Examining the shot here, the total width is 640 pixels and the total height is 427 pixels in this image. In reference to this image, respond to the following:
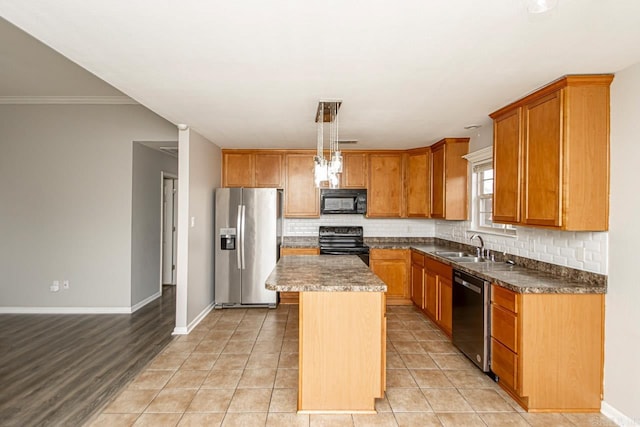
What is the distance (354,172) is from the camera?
503cm

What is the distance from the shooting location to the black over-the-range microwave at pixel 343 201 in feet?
16.4

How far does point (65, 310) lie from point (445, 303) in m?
4.79

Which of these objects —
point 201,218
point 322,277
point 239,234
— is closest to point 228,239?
point 239,234

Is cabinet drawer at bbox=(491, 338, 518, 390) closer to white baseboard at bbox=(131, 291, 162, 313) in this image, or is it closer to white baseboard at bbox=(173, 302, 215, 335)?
white baseboard at bbox=(173, 302, 215, 335)

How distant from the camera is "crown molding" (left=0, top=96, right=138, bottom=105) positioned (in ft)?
13.8

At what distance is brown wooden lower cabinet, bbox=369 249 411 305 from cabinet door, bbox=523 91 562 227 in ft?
7.32

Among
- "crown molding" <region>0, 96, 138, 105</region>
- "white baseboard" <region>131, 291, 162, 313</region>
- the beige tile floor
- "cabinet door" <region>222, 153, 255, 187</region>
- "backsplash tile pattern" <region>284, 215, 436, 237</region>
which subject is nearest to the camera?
the beige tile floor

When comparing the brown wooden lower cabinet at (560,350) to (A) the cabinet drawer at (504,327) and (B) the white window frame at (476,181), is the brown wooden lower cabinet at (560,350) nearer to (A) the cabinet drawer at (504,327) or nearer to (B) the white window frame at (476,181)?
(A) the cabinet drawer at (504,327)

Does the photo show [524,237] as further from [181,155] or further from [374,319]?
[181,155]

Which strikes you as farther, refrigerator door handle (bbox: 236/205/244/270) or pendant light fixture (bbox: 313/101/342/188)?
refrigerator door handle (bbox: 236/205/244/270)

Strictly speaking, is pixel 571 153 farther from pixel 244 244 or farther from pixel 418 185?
pixel 244 244

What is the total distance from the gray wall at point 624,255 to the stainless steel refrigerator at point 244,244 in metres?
3.53

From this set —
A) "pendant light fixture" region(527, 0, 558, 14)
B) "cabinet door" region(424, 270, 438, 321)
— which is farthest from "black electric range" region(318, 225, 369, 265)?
"pendant light fixture" region(527, 0, 558, 14)

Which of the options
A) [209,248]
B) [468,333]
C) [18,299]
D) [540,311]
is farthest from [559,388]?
[18,299]
